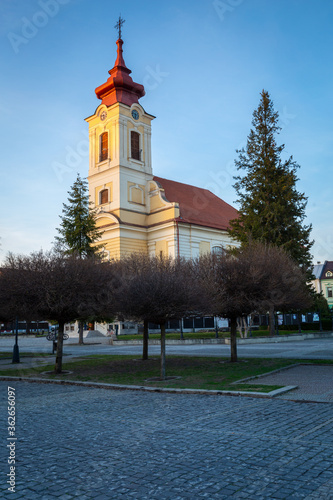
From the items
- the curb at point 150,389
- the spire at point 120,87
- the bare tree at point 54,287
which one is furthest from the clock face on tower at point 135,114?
the curb at point 150,389

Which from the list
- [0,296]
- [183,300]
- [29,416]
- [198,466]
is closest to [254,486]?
[198,466]

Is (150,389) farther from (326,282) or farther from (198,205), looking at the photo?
(326,282)

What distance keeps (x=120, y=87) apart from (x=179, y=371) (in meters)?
42.1

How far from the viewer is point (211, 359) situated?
1794 centimetres

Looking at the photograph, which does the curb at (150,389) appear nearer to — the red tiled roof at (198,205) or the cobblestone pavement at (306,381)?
the cobblestone pavement at (306,381)

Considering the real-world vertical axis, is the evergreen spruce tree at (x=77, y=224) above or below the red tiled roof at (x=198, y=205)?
below

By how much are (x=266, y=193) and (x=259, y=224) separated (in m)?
2.64

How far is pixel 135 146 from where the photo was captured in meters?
50.8

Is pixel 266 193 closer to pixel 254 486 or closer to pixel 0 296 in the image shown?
pixel 0 296

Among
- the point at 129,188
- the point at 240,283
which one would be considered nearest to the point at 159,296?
the point at 240,283

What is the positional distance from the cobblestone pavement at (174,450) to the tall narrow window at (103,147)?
144 feet

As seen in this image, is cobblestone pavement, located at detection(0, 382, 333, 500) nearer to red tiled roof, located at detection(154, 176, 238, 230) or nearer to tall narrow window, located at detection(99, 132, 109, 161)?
red tiled roof, located at detection(154, 176, 238, 230)

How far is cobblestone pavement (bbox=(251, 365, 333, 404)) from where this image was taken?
9.46 metres

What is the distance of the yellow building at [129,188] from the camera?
4862 centimetres
